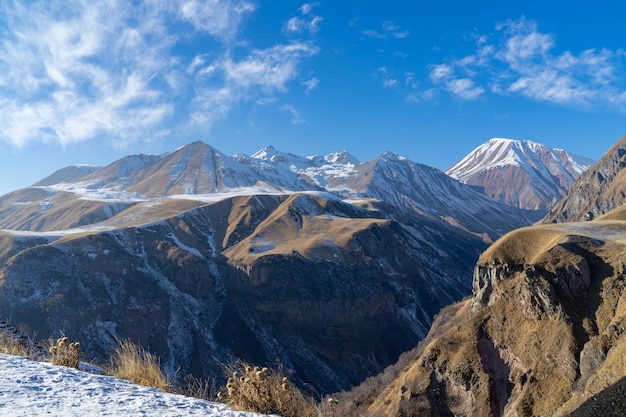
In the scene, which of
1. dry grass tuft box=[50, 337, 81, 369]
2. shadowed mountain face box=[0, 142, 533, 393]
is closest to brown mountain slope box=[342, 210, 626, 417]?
shadowed mountain face box=[0, 142, 533, 393]

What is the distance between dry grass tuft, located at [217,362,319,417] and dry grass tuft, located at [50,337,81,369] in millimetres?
3522

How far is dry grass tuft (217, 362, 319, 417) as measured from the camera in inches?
266

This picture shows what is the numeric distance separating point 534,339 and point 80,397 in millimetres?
71773

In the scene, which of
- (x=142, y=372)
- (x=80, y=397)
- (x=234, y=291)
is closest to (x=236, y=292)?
(x=234, y=291)

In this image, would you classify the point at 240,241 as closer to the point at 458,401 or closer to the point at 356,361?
the point at 356,361

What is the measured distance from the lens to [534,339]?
6550 centimetres

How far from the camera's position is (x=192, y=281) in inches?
5477

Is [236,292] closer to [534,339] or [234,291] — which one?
[234,291]

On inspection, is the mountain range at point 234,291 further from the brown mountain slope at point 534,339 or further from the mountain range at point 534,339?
the mountain range at point 534,339

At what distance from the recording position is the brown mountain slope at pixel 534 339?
185 ft

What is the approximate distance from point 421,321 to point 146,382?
5997 inches

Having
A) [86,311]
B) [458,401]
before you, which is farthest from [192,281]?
A: [458,401]

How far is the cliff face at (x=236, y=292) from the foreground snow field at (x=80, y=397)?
106618 mm

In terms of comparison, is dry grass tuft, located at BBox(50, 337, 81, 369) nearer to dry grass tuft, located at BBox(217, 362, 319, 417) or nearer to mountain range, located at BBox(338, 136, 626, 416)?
dry grass tuft, located at BBox(217, 362, 319, 417)
